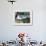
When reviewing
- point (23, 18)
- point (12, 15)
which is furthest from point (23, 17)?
point (12, 15)

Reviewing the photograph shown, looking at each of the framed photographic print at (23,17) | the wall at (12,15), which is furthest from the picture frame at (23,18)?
the wall at (12,15)

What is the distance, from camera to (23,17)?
5.04m

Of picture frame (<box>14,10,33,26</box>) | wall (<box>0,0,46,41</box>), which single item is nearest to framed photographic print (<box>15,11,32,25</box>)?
picture frame (<box>14,10,33,26</box>)

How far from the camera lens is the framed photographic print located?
500 centimetres

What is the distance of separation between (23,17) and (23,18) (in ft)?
0.13

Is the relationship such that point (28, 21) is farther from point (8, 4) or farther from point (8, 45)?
point (8, 45)

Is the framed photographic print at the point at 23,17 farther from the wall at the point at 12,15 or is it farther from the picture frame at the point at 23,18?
the wall at the point at 12,15

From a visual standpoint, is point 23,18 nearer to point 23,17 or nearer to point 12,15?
point 23,17

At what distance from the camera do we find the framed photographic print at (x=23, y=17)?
16.4ft

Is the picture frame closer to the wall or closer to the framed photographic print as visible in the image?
the framed photographic print

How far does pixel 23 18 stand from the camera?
5.04m

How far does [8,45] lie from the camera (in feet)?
11.7

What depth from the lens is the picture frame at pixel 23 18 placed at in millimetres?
5000

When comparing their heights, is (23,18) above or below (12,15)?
below
